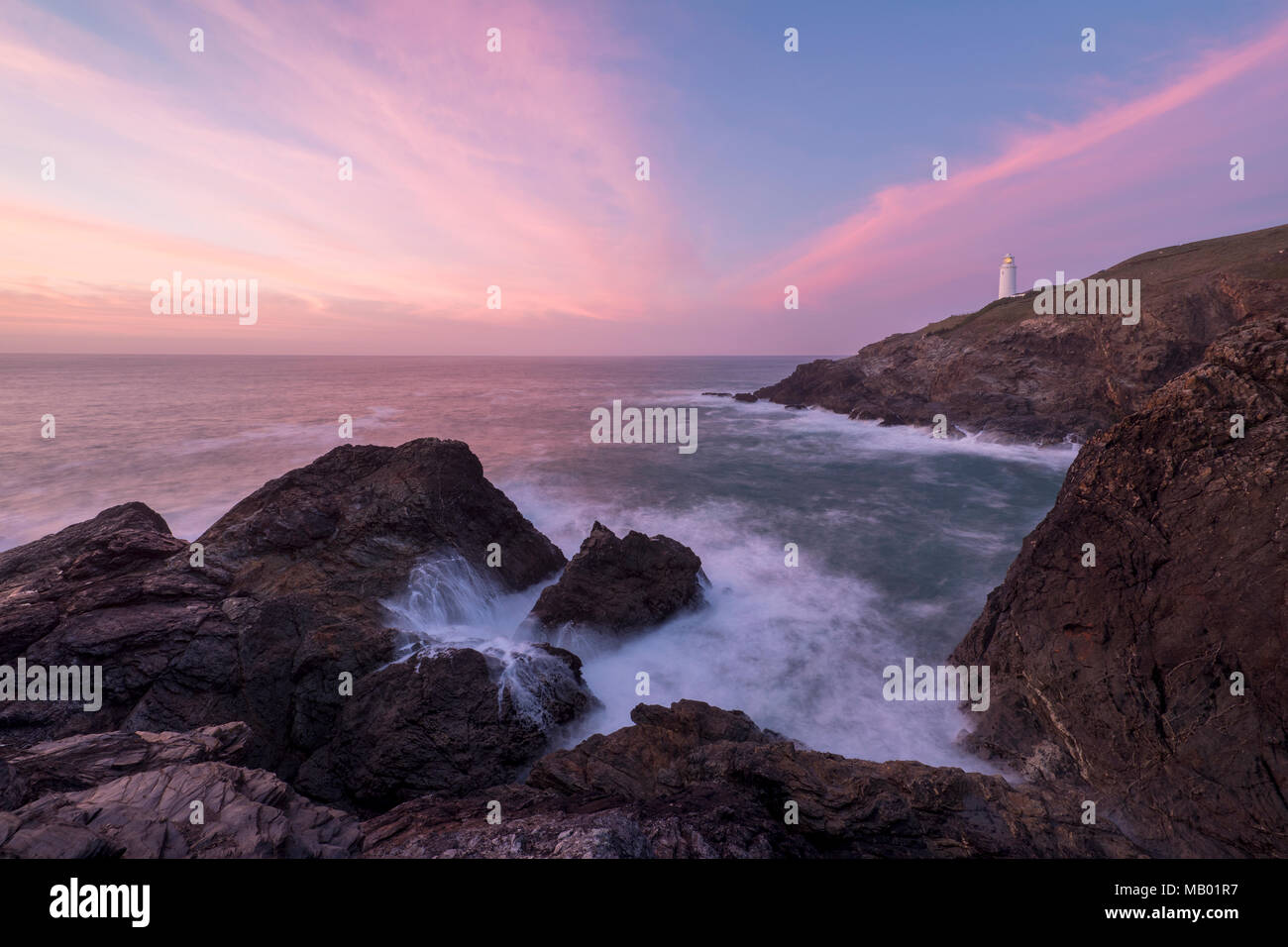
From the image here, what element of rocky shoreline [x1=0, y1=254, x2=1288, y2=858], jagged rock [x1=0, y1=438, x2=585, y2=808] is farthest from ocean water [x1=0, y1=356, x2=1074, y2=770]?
rocky shoreline [x1=0, y1=254, x2=1288, y2=858]

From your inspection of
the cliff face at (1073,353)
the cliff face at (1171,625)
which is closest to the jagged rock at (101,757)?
the cliff face at (1171,625)

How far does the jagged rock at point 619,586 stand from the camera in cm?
1340

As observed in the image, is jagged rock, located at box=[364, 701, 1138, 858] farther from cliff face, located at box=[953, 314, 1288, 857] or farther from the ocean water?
the ocean water

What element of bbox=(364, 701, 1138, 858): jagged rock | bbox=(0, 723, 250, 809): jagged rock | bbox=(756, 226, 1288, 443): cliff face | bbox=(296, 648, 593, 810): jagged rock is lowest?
bbox=(296, 648, 593, 810): jagged rock

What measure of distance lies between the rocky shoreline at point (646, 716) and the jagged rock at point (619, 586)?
45 cm

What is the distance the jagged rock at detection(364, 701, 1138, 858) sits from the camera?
488cm

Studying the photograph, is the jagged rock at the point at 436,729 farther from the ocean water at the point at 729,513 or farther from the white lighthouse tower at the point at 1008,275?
the white lighthouse tower at the point at 1008,275

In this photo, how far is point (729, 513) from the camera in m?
25.1

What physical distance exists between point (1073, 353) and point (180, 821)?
54460mm

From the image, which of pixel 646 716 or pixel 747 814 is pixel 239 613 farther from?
pixel 747 814

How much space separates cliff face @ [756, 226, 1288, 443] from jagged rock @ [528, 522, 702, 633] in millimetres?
32661

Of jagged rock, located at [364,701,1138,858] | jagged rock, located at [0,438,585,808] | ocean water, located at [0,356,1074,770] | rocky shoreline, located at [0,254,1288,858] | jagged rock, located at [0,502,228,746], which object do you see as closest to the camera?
jagged rock, located at [364,701,1138,858]

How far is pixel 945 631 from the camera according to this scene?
14.1 meters
